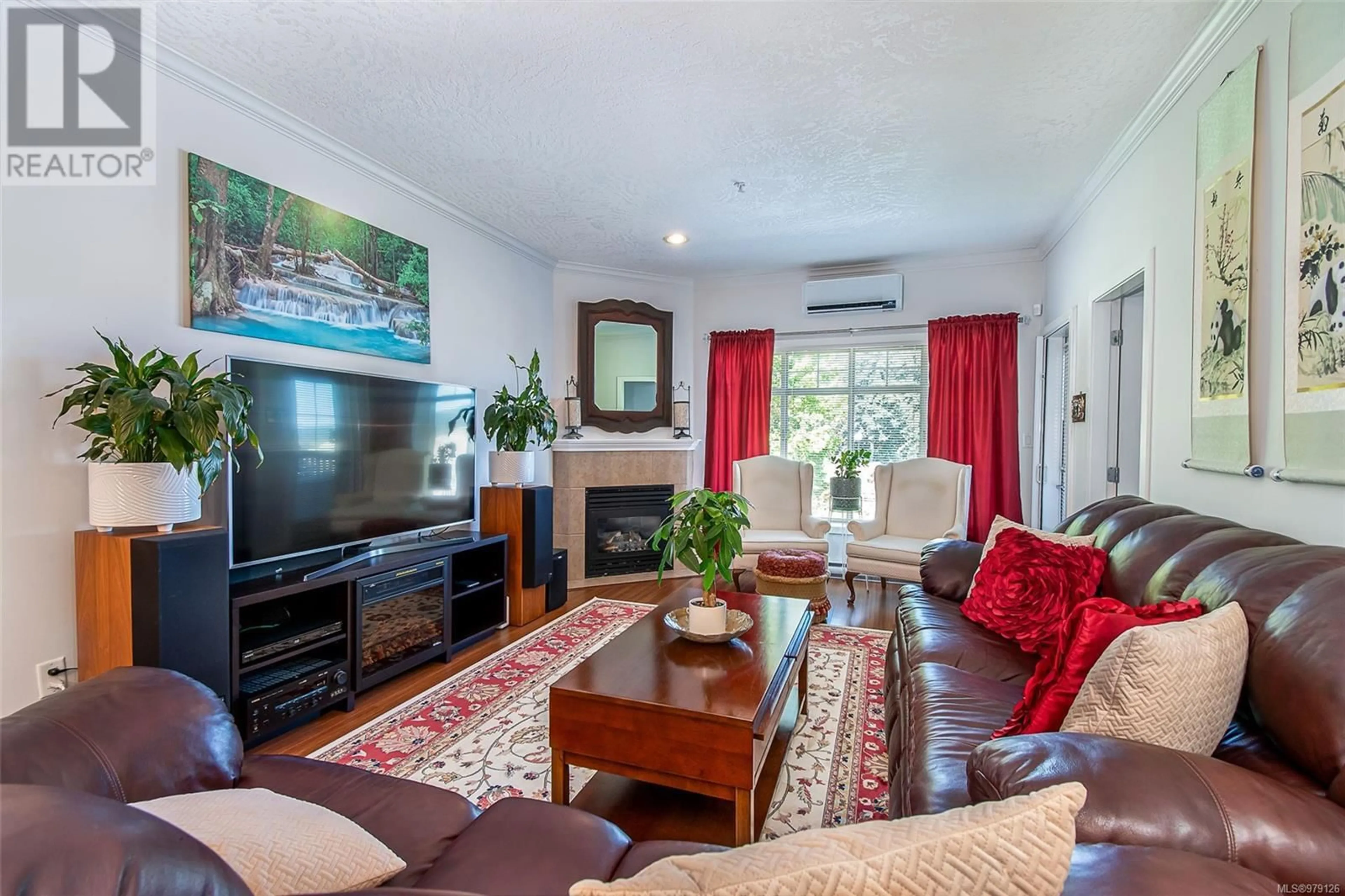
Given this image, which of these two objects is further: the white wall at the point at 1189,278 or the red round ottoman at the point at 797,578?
the red round ottoman at the point at 797,578

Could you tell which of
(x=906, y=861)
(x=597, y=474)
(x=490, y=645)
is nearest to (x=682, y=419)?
(x=597, y=474)

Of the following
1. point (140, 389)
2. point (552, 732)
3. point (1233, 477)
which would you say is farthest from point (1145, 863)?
point (140, 389)

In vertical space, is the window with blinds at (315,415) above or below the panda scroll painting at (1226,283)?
below

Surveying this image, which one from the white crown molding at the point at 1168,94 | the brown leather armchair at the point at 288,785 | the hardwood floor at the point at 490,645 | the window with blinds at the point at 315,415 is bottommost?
the hardwood floor at the point at 490,645

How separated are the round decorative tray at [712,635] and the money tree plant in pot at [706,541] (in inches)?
0.8

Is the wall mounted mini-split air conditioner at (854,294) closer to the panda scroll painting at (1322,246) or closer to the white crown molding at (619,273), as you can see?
the white crown molding at (619,273)

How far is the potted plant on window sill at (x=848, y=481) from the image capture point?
491 centimetres

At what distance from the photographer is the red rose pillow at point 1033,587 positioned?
1.96 m

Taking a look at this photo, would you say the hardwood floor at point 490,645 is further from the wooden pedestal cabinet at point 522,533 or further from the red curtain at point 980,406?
the red curtain at point 980,406

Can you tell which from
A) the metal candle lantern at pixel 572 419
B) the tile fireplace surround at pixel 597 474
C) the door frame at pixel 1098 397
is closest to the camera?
the door frame at pixel 1098 397

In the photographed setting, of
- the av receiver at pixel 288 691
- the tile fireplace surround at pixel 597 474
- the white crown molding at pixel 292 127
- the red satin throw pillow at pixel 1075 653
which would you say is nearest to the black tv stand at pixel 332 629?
the av receiver at pixel 288 691

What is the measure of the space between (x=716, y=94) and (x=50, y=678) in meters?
3.26

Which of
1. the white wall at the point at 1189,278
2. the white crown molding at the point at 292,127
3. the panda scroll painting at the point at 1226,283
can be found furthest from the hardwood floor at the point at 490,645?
the white crown molding at the point at 292,127

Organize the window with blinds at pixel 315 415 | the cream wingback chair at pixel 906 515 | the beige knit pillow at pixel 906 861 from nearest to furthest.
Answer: the beige knit pillow at pixel 906 861
the window with blinds at pixel 315 415
the cream wingback chair at pixel 906 515
